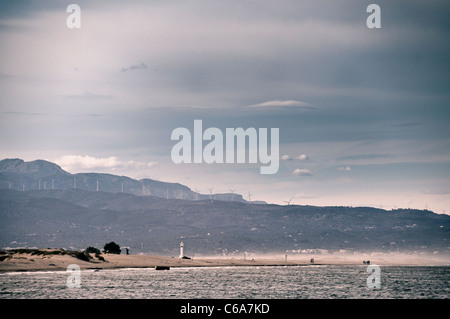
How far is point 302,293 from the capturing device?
137m

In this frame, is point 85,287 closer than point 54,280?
Yes
